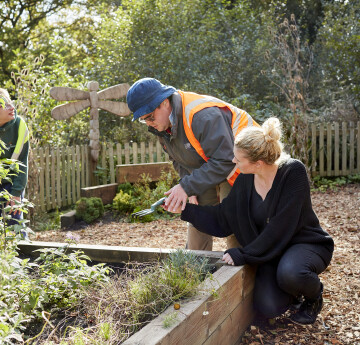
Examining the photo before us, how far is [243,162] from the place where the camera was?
290 centimetres

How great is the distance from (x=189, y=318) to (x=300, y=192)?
1178mm

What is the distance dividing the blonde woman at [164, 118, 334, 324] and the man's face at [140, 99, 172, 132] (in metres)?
0.58

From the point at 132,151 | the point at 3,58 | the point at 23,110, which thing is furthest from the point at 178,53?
the point at 3,58

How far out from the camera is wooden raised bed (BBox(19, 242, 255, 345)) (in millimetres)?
1989

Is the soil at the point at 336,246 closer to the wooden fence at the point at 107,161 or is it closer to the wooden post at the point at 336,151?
the wooden post at the point at 336,151

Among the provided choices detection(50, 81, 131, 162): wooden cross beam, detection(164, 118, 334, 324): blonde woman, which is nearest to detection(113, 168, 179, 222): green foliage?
detection(50, 81, 131, 162): wooden cross beam

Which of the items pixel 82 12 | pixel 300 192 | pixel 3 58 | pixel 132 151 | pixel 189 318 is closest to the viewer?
pixel 189 318

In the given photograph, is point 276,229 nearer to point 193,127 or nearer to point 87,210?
point 193,127

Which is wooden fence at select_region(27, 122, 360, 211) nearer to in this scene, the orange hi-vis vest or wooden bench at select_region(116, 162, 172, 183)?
wooden bench at select_region(116, 162, 172, 183)

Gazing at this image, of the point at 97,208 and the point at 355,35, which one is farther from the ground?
the point at 355,35

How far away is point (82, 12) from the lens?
2150 centimetres

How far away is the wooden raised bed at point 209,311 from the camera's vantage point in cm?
199

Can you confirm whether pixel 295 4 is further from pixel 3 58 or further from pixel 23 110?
pixel 23 110

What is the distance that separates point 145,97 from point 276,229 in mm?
1194
